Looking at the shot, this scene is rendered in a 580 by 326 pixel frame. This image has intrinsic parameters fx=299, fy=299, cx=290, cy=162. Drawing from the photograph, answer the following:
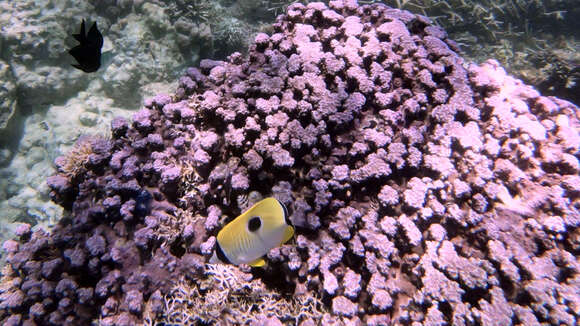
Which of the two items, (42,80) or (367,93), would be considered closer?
(367,93)

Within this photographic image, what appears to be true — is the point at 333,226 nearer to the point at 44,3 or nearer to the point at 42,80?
the point at 42,80

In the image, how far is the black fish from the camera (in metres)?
2.38

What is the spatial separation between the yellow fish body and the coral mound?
20.0 inches

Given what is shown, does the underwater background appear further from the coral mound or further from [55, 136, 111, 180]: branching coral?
the coral mound

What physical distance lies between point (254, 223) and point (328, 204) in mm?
797

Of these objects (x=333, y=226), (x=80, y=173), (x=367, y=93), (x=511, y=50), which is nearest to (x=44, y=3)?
(x=80, y=173)

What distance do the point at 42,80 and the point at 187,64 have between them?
2.65 meters

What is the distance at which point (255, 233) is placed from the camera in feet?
4.85

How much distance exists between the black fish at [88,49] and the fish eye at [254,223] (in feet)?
6.74

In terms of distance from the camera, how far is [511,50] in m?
6.38

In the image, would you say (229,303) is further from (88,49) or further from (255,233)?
(88,49)

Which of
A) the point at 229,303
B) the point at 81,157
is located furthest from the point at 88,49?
the point at 229,303

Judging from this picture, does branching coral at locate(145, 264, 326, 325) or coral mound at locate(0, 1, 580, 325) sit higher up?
coral mound at locate(0, 1, 580, 325)

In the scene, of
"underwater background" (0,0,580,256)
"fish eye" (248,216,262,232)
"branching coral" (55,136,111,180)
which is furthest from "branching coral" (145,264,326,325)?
"underwater background" (0,0,580,256)
